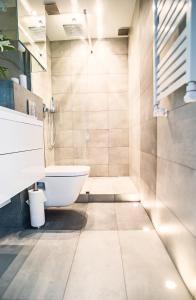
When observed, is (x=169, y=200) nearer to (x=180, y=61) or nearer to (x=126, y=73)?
(x=180, y=61)

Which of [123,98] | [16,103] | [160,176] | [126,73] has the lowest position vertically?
[160,176]

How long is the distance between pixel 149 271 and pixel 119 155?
224cm

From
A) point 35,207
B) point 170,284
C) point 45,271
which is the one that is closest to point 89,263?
point 45,271

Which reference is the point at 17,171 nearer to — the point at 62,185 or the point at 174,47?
the point at 62,185

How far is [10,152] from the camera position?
0.99 meters

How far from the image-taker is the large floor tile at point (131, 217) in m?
1.81

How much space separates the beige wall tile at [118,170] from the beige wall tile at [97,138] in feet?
1.29

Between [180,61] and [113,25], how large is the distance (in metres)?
2.28

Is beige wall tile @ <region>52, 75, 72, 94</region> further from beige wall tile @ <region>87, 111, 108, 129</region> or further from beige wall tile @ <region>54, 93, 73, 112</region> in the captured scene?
beige wall tile @ <region>87, 111, 108, 129</region>

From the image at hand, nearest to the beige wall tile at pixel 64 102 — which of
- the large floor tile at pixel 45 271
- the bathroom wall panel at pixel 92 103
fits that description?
the bathroom wall panel at pixel 92 103

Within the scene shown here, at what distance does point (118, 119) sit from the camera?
10.8ft

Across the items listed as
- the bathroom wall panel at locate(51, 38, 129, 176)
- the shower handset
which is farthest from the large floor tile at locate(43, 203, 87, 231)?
the shower handset

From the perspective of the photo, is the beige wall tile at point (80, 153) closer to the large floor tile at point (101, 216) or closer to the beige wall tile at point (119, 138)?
the beige wall tile at point (119, 138)

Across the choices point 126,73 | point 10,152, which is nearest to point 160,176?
point 10,152
